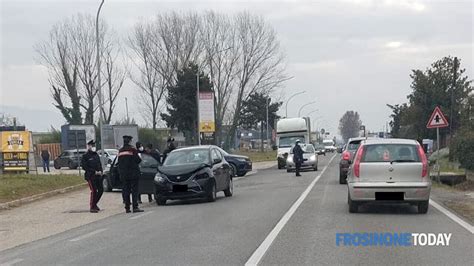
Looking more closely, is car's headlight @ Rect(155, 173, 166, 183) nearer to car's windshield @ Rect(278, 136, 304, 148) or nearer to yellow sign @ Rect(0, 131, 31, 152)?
yellow sign @ Rect(0, 131, 31, 152)

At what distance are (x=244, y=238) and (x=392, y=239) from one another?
2.31 meters

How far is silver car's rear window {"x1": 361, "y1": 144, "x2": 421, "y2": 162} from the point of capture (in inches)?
516

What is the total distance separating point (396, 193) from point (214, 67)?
2001 inches

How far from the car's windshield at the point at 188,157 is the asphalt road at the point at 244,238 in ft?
6.42

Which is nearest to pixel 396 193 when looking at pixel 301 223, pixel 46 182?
pixel 301 223

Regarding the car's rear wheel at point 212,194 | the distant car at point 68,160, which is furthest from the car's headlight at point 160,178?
the distant car at point 68,160

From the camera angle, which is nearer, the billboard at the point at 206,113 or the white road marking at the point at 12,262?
the white road marking at the point at 12,262

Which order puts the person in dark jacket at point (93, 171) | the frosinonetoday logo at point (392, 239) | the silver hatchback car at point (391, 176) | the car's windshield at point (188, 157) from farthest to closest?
the car's windshield at point (188, 157) → the person in dark jacket at point (93, 171) → the silver hatchback car at point (391, 176) → the frosinonetoday logo at point (392, 239)

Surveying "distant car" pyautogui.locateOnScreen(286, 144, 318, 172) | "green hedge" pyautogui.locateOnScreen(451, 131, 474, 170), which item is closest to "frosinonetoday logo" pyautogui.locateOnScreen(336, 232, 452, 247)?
"green hedge" pyautogui.locateOnScreen(451, 131, 474, 170)

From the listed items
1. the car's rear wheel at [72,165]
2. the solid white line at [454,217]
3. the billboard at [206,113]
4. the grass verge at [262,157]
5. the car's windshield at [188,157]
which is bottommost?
the grass verge at [262,157]

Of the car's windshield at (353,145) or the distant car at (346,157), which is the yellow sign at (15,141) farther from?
the car's windshield at (353,145)

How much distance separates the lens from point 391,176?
13.0 meters

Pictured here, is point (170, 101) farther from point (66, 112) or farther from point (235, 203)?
point (235, 203)

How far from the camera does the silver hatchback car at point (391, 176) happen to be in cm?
1293
